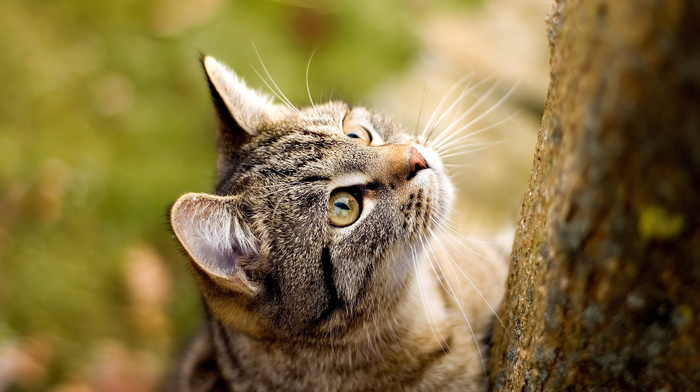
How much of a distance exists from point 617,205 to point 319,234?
1.06 m

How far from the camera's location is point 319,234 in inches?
71.1

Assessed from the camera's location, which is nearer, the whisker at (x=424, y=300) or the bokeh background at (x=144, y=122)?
the whisker at (x=424, y=300)

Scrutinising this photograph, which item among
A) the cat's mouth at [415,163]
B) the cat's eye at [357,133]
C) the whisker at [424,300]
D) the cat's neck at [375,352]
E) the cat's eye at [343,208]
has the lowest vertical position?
the cat's neck at [375,352]

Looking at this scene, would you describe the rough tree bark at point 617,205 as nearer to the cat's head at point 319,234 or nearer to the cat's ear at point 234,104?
the cat's head at point 319,234

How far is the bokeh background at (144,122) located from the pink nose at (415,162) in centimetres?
99

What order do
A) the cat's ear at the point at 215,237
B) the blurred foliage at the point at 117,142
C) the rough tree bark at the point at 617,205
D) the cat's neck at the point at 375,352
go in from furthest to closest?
the blurred foliage at the point at 117,142, the cat's neck at the point at 375,352, the cat's ear at the point at 215,237, the rough tree bark at the point at 617,205

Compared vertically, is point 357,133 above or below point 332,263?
above

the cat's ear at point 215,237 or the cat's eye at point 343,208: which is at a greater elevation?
the cat's eye at point 343,208

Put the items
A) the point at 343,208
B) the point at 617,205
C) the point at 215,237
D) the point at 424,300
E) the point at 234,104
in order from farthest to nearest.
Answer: the point at 234,104, the point at 424,300, the point at 343,208, the point at 215,237, the point at 617,205

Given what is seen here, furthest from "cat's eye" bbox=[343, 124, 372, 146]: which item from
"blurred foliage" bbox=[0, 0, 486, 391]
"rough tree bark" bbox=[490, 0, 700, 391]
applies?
"blurred foliage" bbox=[0, 0, 486, 391]

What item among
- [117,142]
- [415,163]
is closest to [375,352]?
[415,163]

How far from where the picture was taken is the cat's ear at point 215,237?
5.18 ft

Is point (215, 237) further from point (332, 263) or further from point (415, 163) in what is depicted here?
point (415, 163)

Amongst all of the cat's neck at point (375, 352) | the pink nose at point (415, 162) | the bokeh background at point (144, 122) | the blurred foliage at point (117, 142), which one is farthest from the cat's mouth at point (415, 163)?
the blurred foliage at point (117, 142)
